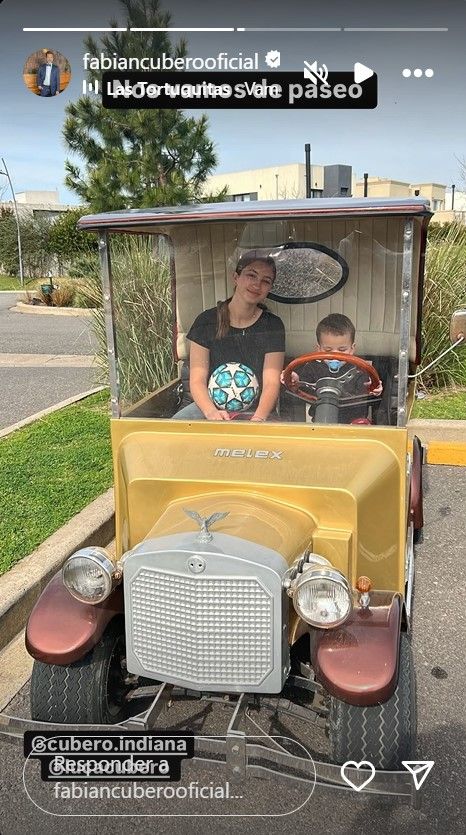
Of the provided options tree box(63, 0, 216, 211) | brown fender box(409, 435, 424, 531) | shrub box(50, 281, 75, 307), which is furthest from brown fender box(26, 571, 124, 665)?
shrub box(50, 281, 75, 307)

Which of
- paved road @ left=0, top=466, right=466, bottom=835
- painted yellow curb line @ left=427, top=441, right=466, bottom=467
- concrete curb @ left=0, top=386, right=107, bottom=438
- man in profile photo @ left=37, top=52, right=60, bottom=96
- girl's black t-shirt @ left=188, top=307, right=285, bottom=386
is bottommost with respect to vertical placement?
paved road @ left=0, top=466, right=466, bottom=835

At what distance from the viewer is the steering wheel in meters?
2.84

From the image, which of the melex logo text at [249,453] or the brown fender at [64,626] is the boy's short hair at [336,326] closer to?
the melex logo text at [249,453]

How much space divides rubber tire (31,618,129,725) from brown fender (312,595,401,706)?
820 mm

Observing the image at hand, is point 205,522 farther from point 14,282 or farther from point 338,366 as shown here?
point 14,282

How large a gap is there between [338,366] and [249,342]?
0.40m

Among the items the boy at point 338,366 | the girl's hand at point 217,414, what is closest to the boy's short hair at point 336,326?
the boy at point 338,366

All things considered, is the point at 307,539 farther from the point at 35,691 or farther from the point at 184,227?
the point at 184,227

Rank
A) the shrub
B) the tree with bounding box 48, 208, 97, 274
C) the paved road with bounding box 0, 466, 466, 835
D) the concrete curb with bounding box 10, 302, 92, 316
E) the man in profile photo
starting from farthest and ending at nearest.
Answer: the tree with bounding box 48, 208, 97, 274 → the shrub → the concrete curb with bounding box 10, 302, 92, 316 → the man in profile photo → the paved road with bounding box 0, 466, 466, 835

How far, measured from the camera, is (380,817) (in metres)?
2.37

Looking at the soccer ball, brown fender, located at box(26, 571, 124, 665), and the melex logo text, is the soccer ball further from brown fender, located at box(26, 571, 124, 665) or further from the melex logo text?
brown fender, located at box(26, 571, 124, 665)

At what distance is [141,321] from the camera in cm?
370

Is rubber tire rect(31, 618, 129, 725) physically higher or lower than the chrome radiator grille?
lower

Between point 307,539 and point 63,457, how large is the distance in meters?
3.56
